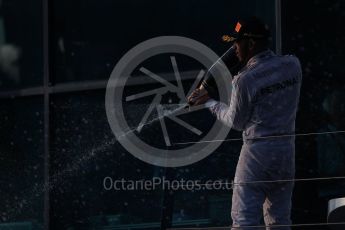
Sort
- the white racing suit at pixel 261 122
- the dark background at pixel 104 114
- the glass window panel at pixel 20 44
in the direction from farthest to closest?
the glass window panel at pixel 20 44 → the dark background at pixel 104 114 → the white racing suit at pixel 261 122

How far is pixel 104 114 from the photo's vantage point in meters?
7.05

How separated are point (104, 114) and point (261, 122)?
246cm

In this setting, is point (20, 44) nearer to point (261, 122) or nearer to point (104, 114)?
point (104, 114)

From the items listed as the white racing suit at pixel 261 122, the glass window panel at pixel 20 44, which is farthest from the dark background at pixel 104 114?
the white racing suit at pixel 261 122

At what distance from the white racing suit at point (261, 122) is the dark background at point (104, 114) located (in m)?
1.26

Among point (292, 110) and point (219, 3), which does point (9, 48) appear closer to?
point (219, 3)

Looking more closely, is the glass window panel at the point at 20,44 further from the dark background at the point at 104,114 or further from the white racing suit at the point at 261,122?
the white racing suit at the point at 261,122

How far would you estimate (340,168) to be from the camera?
19.9 feet

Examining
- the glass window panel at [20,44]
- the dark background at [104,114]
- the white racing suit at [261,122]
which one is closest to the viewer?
the white racing suit at [261,122]

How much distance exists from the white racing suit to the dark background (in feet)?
4.13

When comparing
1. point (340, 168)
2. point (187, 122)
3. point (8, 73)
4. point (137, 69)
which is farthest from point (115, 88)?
point (340, 168)

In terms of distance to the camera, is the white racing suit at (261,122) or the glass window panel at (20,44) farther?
the glass window panel at (20,44)

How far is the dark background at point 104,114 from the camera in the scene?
6.09 metres

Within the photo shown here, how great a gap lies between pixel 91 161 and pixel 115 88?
0.61m
